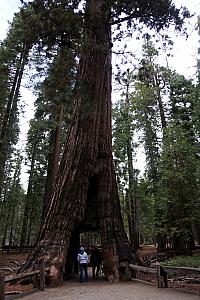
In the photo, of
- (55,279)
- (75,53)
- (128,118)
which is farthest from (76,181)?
(128,118)

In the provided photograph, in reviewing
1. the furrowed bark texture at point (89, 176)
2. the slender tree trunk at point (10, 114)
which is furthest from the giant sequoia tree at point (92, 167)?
the slender tree trunk at point (10, 114)

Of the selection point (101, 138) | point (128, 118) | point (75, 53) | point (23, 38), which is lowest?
point (101, 138)

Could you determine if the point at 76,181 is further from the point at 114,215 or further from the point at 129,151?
the point at 129,151

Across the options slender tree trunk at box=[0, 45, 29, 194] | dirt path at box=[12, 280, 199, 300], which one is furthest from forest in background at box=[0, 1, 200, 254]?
dirt path at box=[12, 280, 199, 300]

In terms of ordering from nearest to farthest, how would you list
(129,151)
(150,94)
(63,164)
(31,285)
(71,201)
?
(31,285) < (71,201) < (63,164) < (150,94) < (129,151)

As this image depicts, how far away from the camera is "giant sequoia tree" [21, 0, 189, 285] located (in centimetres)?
954

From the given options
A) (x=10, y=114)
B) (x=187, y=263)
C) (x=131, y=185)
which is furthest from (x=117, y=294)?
(x=131, y=185)

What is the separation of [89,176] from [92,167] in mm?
358

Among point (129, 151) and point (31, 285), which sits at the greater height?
point (129, 151)

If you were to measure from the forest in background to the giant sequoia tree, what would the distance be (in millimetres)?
698

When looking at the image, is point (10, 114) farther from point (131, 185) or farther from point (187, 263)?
point (187, 263)

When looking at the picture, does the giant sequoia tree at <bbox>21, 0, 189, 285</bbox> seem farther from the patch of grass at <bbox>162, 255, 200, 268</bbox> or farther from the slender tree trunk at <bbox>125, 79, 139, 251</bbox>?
the slender tree trunk at <bbox>125, 79, 139, 251</bbox>

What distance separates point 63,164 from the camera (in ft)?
36.9

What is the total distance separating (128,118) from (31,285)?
18505 mm
